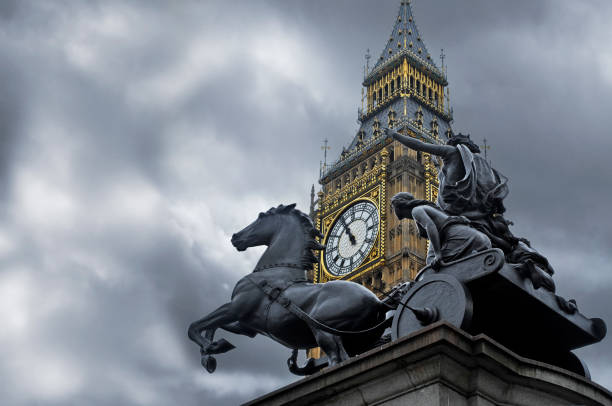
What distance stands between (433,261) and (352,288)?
1255mm

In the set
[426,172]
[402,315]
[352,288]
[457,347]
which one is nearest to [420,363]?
[457,347]

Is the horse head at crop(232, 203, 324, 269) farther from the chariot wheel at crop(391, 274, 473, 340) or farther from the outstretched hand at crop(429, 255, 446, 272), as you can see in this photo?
the chariot wheel at crop(391, 274, 473, 340)

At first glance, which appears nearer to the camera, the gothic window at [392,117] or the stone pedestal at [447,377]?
the stone pedestal at [447,377]

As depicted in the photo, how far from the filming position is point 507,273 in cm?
1288

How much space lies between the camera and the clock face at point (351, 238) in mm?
95312

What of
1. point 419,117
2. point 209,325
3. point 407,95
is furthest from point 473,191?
point 407,95

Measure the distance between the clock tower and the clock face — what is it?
3.8 inches

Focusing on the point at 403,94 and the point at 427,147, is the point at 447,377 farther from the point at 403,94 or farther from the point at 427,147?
the point at 403,94

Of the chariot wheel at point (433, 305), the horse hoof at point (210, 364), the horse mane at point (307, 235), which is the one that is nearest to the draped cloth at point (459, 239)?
the chariot wheel at point (433, 305)

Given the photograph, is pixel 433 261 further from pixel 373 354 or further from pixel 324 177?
pixel 324 177

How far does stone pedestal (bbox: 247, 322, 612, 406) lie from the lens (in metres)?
11.1

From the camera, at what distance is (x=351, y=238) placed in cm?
9750

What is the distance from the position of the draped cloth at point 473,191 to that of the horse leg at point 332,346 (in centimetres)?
271

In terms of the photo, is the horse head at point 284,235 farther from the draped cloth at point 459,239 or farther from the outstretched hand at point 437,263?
the outstretched hand at point 437,263
